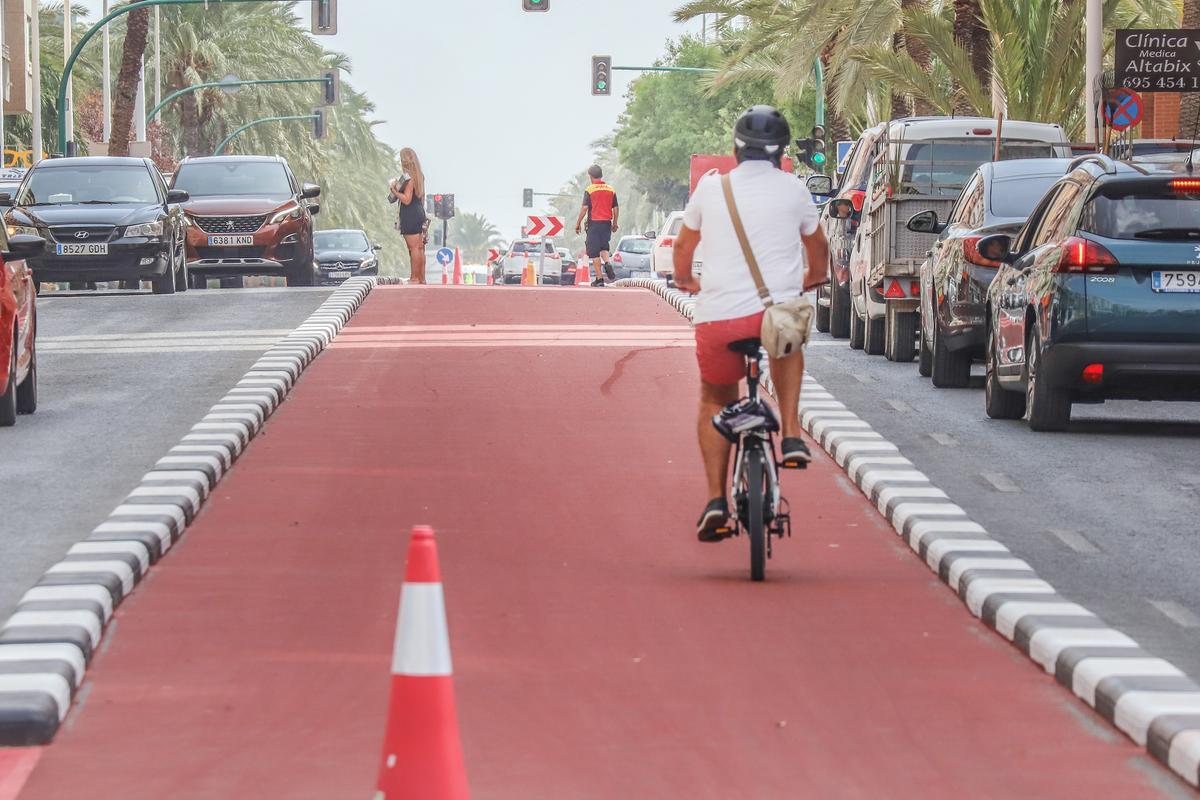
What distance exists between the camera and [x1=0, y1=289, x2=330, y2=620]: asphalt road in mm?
10773

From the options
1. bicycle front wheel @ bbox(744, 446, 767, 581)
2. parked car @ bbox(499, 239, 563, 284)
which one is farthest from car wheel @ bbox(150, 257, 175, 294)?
parked car @ bbox(499, 239, 563, 284)

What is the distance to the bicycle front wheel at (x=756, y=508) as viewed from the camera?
9.15 metres

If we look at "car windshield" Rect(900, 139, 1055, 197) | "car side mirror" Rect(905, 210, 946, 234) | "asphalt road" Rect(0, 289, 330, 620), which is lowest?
"asphalt road" Rect(0, 289, 330, 620)

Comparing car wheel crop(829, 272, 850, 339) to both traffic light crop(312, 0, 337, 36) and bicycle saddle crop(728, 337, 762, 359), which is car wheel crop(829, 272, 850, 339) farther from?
traffic light crop(312, 0, 337, 36)

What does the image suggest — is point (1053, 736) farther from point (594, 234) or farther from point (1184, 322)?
point (594, 234)

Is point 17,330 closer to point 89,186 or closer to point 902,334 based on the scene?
point 902,334

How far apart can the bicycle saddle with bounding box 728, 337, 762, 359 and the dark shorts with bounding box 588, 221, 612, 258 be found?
23.8m

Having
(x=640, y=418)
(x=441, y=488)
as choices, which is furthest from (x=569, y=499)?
(x=640, y=418)

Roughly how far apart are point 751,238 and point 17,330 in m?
6.80

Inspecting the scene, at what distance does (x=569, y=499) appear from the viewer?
38.4 feet

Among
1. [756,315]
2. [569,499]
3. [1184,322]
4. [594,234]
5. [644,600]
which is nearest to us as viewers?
[644,600]

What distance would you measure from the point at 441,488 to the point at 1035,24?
2490 centimetres

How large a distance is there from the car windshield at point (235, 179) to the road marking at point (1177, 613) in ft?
82.6

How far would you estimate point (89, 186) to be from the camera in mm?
30031
